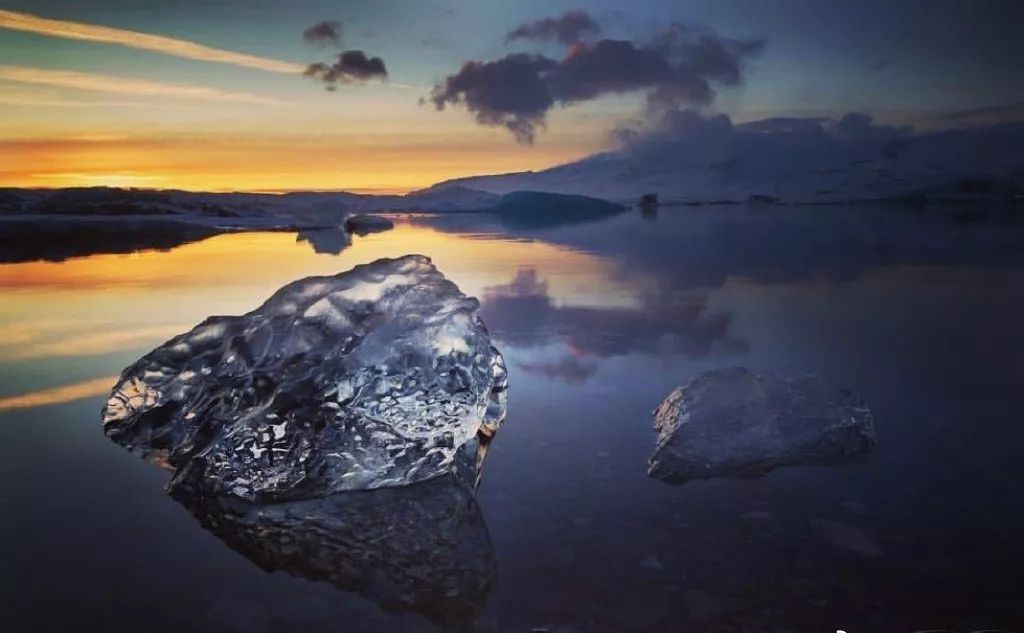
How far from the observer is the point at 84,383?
160 inches

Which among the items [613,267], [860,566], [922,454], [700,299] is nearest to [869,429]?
[922,454]

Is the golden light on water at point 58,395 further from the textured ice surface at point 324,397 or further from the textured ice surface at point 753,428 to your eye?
the textured ice surface at point 753,428

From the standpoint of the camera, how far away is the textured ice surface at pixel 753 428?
2.81 meters

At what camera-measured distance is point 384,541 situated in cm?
226

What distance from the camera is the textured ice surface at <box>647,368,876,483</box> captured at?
2.81 m

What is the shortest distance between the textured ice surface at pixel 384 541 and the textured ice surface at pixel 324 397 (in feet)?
0.34

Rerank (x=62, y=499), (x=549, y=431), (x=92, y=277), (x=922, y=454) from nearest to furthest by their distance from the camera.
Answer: (x=62, y=499) → (x=922, y=454) → (x=549, y=431) → (x=92, y=277)

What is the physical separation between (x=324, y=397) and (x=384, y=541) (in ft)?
2.48

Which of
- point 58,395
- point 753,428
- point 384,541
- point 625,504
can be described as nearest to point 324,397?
point 384,541

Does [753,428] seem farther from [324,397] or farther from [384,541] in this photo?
[324,397]

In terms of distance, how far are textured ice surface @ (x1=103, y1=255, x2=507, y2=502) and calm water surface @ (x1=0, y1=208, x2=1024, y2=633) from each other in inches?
7.9

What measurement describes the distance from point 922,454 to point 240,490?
9.35 ft

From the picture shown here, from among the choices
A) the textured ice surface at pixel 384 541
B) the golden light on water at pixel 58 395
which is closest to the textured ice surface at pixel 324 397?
the textured ice surface at pixel 384 541

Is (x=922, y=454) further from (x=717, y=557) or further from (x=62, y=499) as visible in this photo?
(x=62, y=499)
